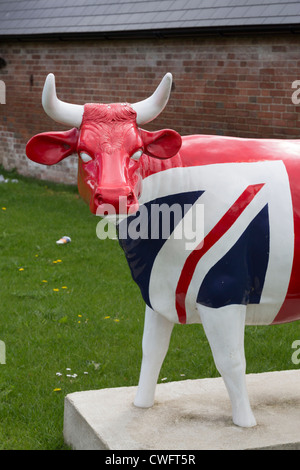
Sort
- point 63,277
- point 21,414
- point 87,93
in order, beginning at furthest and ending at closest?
point 87,93, point 63,277, point 21,414

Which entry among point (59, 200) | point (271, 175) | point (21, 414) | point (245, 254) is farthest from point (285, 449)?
point (59, 200)

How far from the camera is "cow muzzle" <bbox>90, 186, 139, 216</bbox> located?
287 cm

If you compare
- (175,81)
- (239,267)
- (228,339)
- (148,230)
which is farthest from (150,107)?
(175,81)

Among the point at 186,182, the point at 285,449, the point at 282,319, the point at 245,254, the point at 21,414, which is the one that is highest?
the point at 186,182

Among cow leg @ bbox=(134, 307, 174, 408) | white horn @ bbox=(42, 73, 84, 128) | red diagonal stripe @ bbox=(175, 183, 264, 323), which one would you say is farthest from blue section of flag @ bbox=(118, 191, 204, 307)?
white horn @ bbox=(42, 73, 84, 128)

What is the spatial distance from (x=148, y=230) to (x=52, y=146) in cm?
66

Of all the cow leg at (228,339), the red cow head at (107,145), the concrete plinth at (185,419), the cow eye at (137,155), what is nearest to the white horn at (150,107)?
the red cow head at (107,145)

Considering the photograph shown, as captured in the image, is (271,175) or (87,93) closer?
(271,175)

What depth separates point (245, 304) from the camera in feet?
11.7

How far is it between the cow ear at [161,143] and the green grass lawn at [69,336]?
1985mm

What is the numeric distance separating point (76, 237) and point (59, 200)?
232 centimetres

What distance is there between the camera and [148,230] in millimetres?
3553

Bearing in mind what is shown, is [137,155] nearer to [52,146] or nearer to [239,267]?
[52,146]
